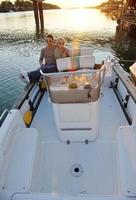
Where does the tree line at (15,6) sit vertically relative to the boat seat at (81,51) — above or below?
below

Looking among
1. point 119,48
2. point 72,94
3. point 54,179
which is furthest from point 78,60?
point 119,48

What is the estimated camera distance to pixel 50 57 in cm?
550

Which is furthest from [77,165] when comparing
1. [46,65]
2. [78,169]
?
[46,65]

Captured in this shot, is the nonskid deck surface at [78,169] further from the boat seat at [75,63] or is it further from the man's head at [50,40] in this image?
the man's head at [50,40]

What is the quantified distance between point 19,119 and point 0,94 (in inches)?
229

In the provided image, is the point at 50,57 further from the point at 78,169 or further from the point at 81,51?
the point at 78,169

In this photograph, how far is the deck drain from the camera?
10.1 feet

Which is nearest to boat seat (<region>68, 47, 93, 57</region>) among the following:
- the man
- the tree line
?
the man

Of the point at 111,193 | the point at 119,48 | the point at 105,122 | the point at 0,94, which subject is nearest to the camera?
the point at 111,193

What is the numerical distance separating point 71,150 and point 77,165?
0.31 m

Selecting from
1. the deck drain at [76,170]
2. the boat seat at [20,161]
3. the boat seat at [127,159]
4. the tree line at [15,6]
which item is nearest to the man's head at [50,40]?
the boat seat at [20,161]

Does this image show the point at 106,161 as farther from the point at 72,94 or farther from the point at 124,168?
the point at 72,94

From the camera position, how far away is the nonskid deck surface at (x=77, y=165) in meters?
2.89

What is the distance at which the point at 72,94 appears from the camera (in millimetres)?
3303
